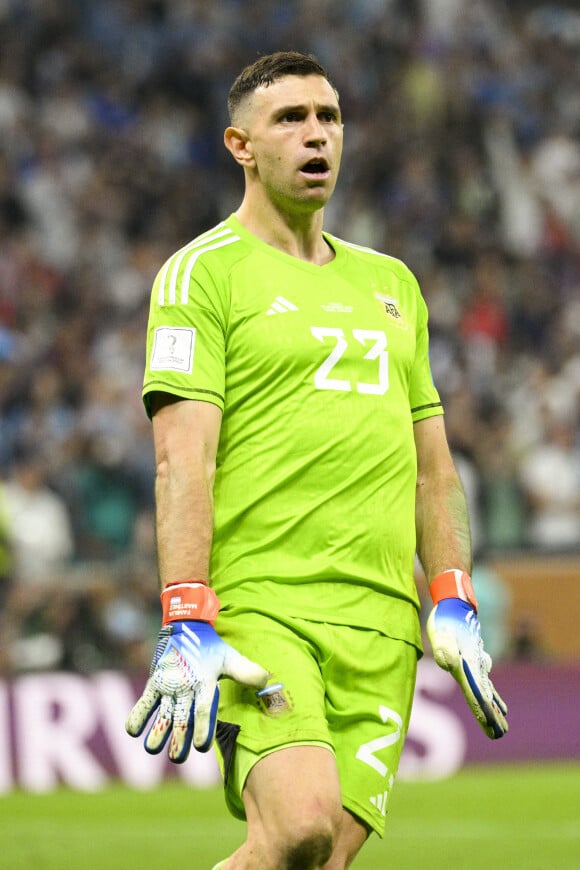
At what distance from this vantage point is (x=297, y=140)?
196 inches

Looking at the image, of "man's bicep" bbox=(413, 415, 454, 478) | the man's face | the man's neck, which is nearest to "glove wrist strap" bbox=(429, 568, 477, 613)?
"man's bicep" bbox=(413, 415, 454, 478)

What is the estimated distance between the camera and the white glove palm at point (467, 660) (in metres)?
4.75

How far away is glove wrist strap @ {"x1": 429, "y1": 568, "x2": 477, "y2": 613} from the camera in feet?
16.3

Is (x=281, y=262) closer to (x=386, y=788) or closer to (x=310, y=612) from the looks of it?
(x=310, y=612)

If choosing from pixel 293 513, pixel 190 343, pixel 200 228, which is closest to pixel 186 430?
pixel 190 343

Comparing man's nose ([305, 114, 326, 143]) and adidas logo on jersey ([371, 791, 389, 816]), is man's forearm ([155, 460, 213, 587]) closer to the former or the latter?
adidas logo on jersey ([371, 791, 389, 816])

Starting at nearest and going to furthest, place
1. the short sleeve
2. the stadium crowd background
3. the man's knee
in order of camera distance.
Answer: the man's knee → the short sleeve → the stadium crowd background

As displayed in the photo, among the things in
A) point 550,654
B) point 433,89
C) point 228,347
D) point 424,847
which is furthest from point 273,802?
point 433,89

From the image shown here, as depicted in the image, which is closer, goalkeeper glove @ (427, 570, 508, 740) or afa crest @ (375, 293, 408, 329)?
goalkeeper glove @ (427, 570, 508, 740)

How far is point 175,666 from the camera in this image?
4.39 m

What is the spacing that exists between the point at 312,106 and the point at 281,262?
466mm

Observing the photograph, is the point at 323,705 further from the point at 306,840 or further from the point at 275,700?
the point at 306,840

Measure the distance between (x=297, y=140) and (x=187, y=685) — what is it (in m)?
1.64

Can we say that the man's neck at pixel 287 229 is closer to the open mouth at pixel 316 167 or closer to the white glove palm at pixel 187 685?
the open mouth at pixel 316 167
